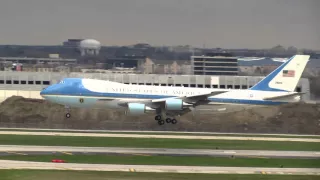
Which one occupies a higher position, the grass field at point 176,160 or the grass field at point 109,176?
the grass field at point 109,176

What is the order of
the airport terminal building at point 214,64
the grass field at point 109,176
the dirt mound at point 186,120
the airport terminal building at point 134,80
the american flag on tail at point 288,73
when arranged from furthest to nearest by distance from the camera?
the airport terminal building at point 214,64 < the airport terminal building at point 134,80 < the dirt mound at point 186,120 < the american flag on tail at point 288,73 < the grass field at point 109,176

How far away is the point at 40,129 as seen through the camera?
63312mm

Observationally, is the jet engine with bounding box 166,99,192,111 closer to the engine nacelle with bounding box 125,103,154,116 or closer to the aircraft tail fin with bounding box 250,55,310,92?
the engine nacelle with bounding box 125,103,154,116

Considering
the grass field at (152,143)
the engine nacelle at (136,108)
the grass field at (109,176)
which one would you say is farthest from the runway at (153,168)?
the engine nacelle at (136,108)

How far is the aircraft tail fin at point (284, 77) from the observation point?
204ft

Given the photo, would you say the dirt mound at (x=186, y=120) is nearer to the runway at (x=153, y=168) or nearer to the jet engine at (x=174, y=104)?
the jet engine at (x=174, y=104)

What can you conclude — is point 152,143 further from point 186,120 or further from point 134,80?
point 134,80

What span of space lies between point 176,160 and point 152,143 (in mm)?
10935

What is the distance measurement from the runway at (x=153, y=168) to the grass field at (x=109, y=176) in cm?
141

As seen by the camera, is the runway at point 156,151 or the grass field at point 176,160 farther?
the runway at point 156,151

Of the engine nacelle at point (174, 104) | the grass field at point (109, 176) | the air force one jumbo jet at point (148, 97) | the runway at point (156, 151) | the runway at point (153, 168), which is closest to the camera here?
the grass field at point (109, 176)

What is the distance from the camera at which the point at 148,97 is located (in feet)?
189

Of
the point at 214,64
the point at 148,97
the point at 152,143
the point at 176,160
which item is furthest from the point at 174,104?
the point at 214,64

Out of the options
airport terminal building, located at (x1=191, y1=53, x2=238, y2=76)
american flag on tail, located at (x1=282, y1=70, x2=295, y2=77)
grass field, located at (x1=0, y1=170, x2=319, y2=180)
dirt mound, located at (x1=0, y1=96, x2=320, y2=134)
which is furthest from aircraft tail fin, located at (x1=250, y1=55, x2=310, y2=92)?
airport terminal building, located at (x1=191, y1=53, x2=238, y2=76)
